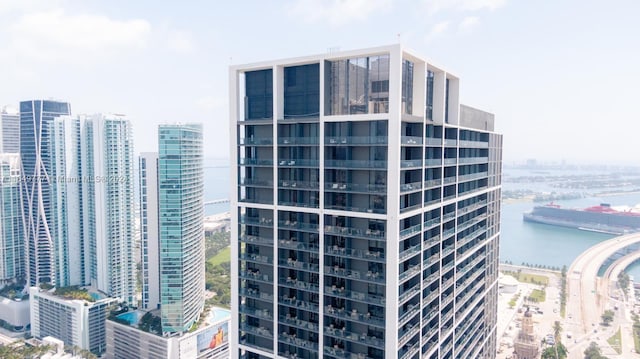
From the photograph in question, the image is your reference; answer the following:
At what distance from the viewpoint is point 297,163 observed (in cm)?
2245

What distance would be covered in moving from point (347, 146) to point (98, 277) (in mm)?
72142

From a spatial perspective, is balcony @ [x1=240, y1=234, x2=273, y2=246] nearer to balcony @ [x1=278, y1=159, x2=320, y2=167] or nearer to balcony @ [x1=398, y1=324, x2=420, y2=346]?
balcony @ [x1=278, y1=159, x2=320, y2=167]

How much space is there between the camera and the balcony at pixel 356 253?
20719 millimetres

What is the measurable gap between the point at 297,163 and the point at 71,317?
63819mm

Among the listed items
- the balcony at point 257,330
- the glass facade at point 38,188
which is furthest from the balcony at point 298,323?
the glass facade at point 38,188

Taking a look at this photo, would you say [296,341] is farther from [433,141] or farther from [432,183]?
[433,141]

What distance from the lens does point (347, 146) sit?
68.7ft

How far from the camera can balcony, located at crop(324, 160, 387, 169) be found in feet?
66.1

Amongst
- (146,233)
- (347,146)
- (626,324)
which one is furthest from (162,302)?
(626,324)

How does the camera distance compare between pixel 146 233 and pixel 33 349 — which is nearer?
pixel 33 349

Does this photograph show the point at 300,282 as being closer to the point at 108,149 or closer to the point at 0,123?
the point at 108,149

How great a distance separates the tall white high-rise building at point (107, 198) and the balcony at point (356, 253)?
6555cm

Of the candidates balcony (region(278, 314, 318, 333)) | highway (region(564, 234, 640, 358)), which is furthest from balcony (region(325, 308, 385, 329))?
highway (region(564, 234, 640, 358))

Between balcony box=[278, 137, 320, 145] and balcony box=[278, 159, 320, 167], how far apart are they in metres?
0.91
